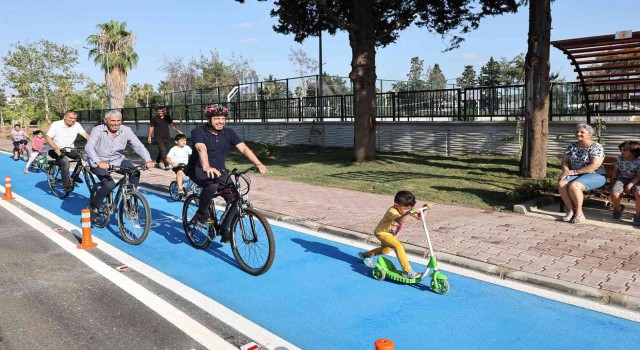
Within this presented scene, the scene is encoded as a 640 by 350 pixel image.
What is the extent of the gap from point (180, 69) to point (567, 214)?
235 ft

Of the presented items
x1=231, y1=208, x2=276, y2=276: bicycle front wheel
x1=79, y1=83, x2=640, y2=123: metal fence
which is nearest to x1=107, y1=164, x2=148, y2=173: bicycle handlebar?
x1=231, y1=208, x2=276, y2=276: bicycle front wheel

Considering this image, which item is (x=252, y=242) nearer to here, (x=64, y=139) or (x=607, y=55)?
(x=64, y=139)

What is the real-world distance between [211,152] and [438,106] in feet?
41.4

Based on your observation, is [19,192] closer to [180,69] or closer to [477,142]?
[477,142]

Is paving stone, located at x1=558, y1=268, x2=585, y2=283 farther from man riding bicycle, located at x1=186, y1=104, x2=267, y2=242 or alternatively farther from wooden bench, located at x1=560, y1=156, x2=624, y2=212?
man riding bicycle, located at x1=186, y1=104, x2=267, y2=242

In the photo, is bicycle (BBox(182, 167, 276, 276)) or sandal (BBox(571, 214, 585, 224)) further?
sandal (BBox(571, 214, 585, 224))

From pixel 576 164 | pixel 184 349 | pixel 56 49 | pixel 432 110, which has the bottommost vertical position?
pixel 184 349

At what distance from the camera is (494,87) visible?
15.8 meters

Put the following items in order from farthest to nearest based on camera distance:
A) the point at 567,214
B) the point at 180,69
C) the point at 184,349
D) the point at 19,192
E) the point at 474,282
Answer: the point at 180,69
the point at 19,192
the point at 567,214
the point at 474,282
the point at 184,349

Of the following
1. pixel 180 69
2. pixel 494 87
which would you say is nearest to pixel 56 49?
pixel 180 69

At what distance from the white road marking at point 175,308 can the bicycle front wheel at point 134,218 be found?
32 centimetres

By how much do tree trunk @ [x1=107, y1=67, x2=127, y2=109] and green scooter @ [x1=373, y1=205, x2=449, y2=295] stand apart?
47.7m

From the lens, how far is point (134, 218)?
737 centimetres

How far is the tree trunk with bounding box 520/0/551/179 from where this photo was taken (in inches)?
436
